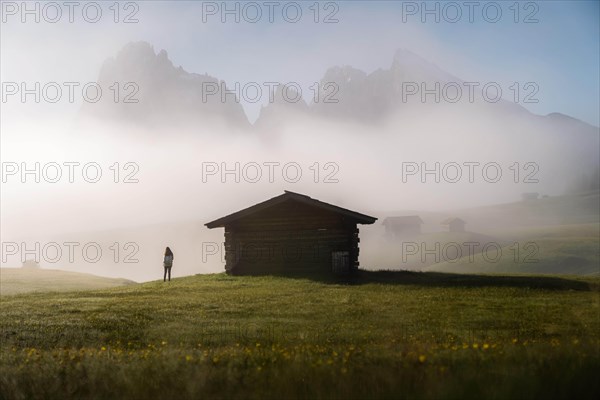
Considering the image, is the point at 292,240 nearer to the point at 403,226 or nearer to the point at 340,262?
the point at 340,262

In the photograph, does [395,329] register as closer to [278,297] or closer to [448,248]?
[278,297]

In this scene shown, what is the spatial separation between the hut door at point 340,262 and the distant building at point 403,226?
94.6 meters

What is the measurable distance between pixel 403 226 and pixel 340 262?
9598cm

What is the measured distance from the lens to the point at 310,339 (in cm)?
1706

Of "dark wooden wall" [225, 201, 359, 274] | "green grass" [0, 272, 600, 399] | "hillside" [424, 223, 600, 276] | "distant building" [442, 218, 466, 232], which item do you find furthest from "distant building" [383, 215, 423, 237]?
"green grass" [0, 272, 600, 399]

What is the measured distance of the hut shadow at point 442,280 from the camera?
32.7m

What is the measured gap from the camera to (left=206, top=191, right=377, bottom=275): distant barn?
4119 centimetres

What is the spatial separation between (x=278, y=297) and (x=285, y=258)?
39.8 feet

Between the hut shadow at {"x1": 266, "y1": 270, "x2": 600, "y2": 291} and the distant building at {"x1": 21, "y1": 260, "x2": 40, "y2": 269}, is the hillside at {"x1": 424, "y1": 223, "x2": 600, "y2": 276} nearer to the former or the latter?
the hut shadow at {"x1": 266, "y1": 270, "x2": 600, "y2": 291}

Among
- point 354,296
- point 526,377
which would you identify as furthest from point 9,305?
point 526,377

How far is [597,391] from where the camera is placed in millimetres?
9969

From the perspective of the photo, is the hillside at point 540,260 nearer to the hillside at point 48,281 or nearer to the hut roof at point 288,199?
the hut roof at point 288,199

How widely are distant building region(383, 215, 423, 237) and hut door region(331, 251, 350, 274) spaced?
310 ft

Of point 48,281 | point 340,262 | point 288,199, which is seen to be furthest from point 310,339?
point 48,281
